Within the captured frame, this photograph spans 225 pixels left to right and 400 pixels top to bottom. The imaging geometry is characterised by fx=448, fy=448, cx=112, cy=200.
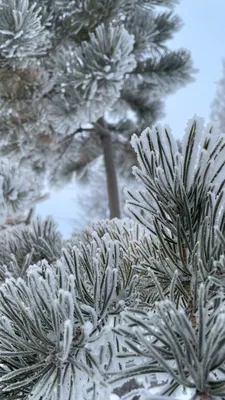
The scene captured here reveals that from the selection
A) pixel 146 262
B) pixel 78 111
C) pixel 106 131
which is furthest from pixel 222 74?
pixel 146 262

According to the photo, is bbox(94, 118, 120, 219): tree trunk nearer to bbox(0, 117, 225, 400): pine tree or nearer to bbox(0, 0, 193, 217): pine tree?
bbox(0, 0, 193, 217): pine tree

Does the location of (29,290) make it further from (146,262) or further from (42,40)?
(42,40)

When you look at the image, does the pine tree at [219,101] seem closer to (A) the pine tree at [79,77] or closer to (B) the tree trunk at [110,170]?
(A) the pine tree at [79,77]

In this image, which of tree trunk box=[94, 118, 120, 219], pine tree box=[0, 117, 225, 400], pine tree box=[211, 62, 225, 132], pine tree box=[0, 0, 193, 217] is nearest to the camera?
pine tree box=[0, 117, 225, 400]

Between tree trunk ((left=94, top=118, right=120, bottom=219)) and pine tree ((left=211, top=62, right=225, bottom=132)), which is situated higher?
pine tree ((left=211, top=62, right=225, bottom=132))

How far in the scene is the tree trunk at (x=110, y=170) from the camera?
5.26 feet

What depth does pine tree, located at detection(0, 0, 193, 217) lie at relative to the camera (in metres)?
1.06

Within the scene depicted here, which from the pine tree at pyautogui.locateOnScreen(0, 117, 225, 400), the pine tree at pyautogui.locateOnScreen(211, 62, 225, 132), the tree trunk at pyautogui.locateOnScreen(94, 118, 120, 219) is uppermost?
the pine tree at pyautogui.locateOnScreen(211, 62, 225, 132)

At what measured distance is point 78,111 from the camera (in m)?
1.22

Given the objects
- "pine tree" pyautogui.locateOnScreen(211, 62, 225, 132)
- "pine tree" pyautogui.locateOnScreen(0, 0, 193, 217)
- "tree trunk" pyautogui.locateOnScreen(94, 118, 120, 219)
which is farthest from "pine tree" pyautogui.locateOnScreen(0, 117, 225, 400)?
"pine tree" pyautogui.locateOnScreen(211, 62, 225, 132)

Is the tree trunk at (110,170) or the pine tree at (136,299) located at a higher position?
the tree trunk at (110,170)

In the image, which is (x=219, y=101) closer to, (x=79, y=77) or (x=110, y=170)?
(x=110, y=170)

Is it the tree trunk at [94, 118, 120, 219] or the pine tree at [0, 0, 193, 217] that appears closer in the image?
the pine tree at [0, 0, 193, 217]

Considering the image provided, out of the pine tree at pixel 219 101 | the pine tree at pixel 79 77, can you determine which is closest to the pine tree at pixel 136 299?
the pine tree at pixel 79 77
